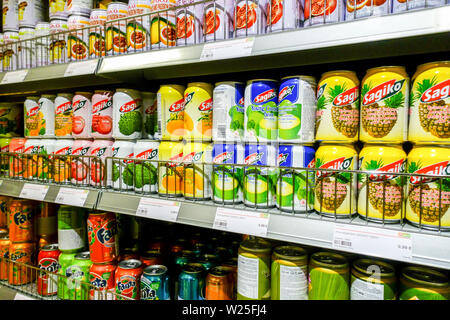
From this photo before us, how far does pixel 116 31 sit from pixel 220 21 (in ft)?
1.39

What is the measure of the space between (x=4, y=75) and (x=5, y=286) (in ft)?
3.04

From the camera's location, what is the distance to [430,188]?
678 millimetres

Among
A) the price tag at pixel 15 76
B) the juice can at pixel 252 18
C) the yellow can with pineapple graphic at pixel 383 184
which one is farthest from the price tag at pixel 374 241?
the price tag at pixel 15 76

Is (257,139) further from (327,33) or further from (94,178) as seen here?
(94,178)

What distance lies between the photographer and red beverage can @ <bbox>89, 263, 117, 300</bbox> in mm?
1149

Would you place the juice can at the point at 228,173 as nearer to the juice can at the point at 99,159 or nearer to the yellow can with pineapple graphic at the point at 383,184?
the yellow can with pineapple graphic at the point at 383,184

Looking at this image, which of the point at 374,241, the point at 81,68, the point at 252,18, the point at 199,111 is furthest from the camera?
the point at 81,68

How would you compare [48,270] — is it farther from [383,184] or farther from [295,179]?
[383,184]

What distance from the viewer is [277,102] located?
0.90m

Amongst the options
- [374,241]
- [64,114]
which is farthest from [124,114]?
[374,241]

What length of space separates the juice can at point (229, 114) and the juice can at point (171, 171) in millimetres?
152

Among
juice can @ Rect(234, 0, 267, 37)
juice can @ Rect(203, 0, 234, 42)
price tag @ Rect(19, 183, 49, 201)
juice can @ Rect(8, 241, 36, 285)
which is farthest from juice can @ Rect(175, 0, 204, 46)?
juice can @ Rect(8, 241, 36, 285)

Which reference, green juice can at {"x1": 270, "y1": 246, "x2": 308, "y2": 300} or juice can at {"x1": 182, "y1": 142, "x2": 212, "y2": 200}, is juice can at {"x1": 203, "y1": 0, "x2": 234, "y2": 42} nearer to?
juice can at {"x1": 182, "y1": 142, "x2": 212, "y2": 200}

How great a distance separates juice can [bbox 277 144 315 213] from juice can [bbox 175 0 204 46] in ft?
1.44
